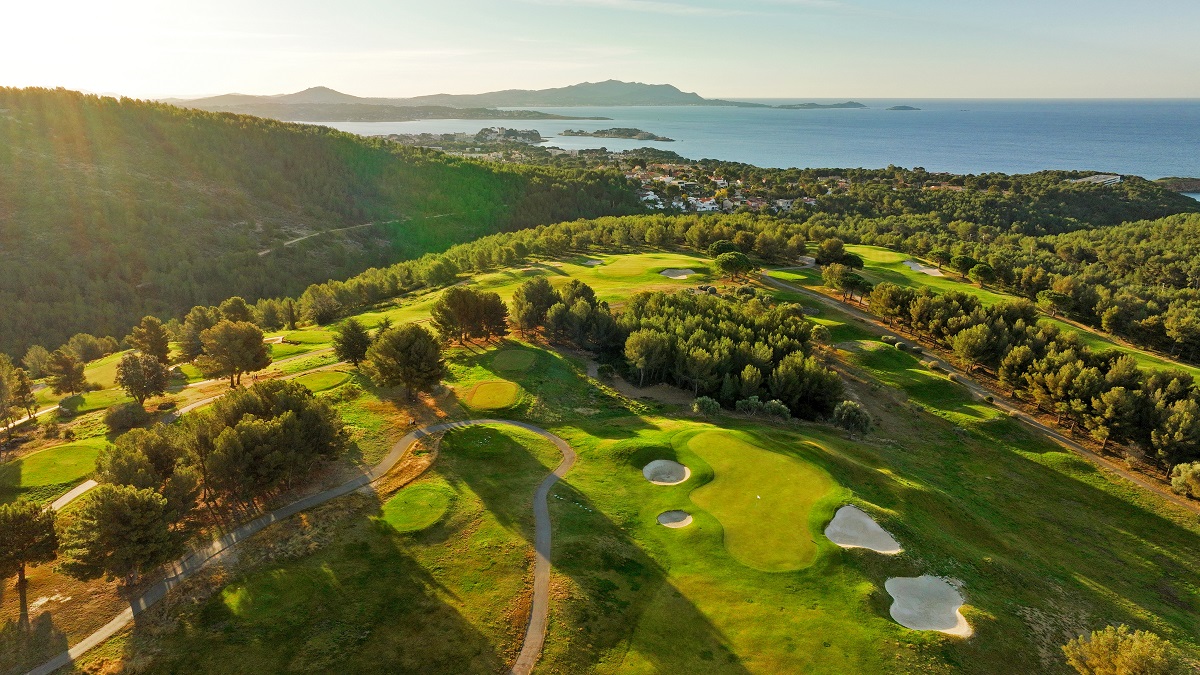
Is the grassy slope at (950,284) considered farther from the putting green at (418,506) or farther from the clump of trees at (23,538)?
the clump of trees at (23,538)

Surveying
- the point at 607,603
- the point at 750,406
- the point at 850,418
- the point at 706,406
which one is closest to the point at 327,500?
the point at 607,603

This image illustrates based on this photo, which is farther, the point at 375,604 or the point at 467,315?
the point at 467,315

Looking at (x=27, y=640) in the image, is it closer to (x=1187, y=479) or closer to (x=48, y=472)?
(x=48, y=472)

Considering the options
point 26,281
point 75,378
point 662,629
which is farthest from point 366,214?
point 662,629

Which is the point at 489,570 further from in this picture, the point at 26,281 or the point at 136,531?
the point at 26,281

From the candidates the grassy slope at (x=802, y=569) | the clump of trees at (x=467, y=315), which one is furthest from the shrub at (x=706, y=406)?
the clump of trees at (x=467, y=315)

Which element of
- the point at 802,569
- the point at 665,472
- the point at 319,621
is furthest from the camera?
the point at 665,472
